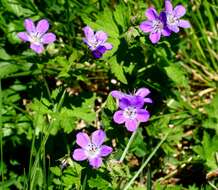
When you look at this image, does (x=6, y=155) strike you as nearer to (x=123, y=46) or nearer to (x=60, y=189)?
(x=60, y=189)

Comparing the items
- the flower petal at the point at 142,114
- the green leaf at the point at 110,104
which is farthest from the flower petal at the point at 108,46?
the flower petal at the point at 142,114

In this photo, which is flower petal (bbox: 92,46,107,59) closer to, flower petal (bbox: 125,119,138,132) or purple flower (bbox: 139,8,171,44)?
purple flower (bbox: 139,8,171,44)

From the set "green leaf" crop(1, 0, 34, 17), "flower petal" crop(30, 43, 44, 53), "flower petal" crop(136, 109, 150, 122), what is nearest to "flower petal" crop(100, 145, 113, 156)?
"flower petal" crop(136, 109, 150, 122)

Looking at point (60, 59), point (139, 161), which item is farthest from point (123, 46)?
point (139, 161)

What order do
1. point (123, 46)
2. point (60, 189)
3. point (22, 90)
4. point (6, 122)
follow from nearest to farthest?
point (60, 189) → point (123, 46) → point (6, 122) → point (22, 90)

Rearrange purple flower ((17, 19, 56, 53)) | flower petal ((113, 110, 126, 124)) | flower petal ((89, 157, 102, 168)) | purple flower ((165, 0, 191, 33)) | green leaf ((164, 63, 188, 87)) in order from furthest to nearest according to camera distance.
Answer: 1. green leaf ((164, 63, 188, 87))
2. purple flower ((17, 19, 56, 53))
3. purple flower ((165, 0, 191, 33))
4. flower petal ((113, 110, 126, 124))
5. flower petal ((89, 157, 102, 168))

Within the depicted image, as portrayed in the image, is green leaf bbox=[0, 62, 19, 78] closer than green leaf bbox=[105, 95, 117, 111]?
No

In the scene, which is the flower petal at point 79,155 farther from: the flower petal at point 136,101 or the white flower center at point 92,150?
the flower petal at point 136,101
